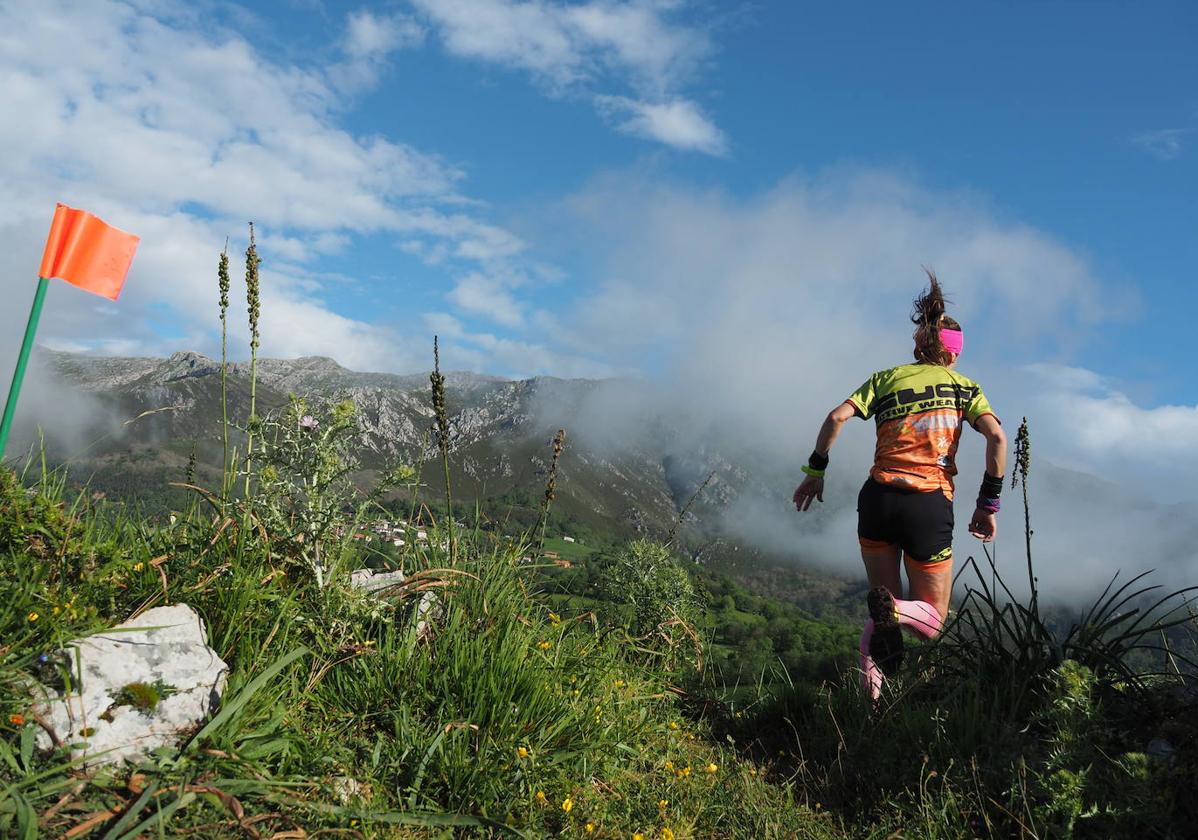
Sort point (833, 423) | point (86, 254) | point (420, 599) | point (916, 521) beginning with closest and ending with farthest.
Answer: point (86, 254), point (420, 599), point (916, 521), point (833, 423)

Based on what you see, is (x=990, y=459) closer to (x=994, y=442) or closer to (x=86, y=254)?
(x=994, y=442)

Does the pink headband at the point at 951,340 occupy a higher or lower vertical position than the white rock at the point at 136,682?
higher

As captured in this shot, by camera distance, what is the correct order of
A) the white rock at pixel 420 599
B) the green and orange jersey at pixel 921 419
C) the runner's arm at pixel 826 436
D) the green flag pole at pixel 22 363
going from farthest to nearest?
the runner's arm at pixel 826 436, the green and orange jersey at pixel 921 419, the white rock at pixel 420 599, the green flag pole at pixel 22 363

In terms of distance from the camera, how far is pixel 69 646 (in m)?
2.82

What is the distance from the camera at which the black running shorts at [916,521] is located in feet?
17.1

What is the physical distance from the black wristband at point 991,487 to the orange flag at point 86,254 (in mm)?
5765

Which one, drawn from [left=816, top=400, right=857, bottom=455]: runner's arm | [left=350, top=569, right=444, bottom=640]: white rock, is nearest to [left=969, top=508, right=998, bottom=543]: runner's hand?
[left=816, top=400, right=857, bottom=455]: runner's arm

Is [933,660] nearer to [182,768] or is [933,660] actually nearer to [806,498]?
[806,498]

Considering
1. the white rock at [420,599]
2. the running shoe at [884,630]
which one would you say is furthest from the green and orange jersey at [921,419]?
the white rock at [420,599]

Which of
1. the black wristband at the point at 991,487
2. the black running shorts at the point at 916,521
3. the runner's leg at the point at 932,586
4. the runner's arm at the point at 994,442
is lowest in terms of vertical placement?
the runner's leg at the point at 932,586

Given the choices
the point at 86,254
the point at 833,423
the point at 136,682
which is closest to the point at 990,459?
the point at 833,423

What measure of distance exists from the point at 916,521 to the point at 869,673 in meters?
1.20

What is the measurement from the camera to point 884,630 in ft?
15.3

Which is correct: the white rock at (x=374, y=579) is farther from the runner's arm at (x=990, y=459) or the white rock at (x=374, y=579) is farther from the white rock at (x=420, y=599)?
the runner's arm at (x=990, y=459)
